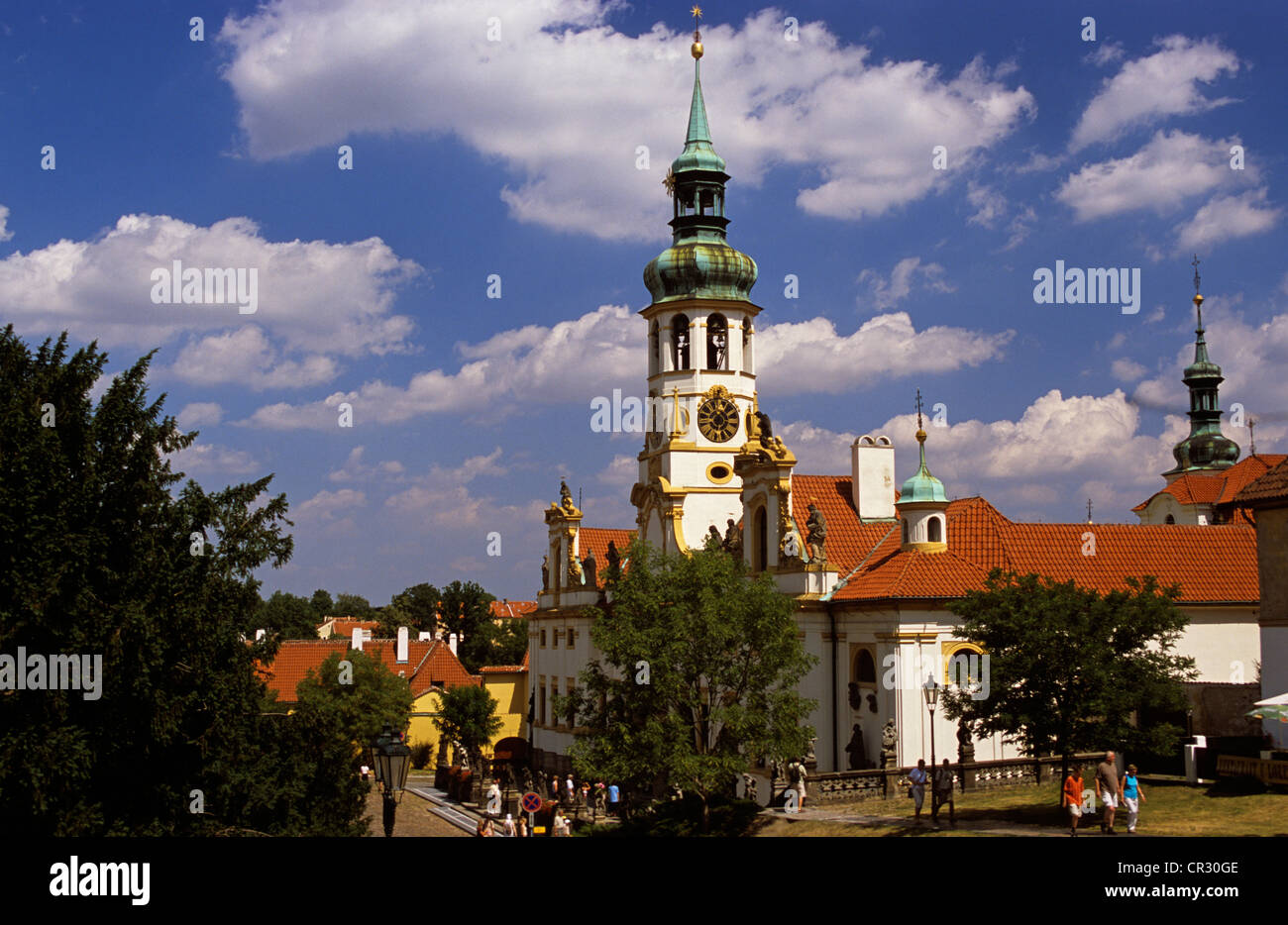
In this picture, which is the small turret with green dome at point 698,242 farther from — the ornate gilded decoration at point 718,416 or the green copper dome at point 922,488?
the green copper dome at point 922,488

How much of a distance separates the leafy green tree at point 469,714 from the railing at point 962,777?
31.6 meters

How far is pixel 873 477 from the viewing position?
1873 inches

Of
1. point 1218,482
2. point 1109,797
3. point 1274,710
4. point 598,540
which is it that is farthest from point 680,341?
point 1218,482

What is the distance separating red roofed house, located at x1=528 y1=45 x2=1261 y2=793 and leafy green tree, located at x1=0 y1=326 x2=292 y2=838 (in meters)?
19.0

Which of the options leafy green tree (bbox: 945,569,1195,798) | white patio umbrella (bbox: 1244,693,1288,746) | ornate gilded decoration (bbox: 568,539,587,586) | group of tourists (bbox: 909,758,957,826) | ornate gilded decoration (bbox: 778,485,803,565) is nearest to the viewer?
leafy green tree (bbox: 945,569,1195,798)

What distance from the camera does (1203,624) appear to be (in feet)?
138

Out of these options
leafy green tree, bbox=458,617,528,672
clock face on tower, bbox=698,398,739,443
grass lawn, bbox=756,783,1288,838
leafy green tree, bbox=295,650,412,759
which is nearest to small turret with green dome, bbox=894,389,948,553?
grass lawn, bbox=756,783,1288,838

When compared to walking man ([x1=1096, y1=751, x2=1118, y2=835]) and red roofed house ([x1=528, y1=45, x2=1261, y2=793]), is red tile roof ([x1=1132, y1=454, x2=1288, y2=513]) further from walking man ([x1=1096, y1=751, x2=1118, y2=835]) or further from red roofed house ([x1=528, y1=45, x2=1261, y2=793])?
walking man ([x1=1096, y1=751, x2=1118, y2=835])

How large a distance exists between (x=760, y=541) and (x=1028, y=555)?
992 cm

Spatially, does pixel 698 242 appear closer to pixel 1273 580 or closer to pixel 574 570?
pixel 574 570

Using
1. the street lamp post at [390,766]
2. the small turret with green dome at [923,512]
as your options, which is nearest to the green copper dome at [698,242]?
the small turret with green dome at [923,512]

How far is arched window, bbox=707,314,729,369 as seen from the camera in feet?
186
